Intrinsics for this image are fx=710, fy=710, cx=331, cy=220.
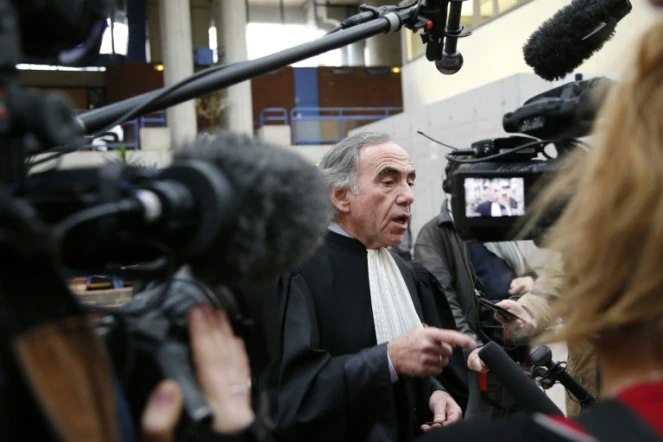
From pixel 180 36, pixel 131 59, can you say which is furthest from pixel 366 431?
pixel 131 59

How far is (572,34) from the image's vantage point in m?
1.34

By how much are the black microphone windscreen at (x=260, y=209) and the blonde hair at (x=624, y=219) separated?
28 cm

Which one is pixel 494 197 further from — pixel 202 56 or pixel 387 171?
pixel 202 56

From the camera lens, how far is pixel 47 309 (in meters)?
0.59

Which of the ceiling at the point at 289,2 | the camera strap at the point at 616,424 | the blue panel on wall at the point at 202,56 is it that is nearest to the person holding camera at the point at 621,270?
the camera strap at the point at 616,424

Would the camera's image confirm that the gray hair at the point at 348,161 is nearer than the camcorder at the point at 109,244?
No

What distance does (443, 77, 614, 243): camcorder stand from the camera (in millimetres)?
1045

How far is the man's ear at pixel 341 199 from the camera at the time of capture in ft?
7.10

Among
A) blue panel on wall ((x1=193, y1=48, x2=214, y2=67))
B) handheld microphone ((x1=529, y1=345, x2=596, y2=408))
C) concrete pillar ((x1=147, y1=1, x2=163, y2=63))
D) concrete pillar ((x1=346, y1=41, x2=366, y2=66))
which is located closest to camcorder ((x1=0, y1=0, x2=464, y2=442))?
handheld microphone ((x1=529, y1=345, x2=596, y2=408))

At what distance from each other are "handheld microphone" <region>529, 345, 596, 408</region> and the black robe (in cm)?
31

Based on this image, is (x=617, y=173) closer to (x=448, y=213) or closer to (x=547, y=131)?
(x=547, y=131)

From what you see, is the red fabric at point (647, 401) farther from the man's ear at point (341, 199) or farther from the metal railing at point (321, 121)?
the metal railing at point (321, 121)

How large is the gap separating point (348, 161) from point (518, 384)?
1.11m

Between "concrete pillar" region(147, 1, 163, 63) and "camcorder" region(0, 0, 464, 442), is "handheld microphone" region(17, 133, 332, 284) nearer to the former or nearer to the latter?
"camcorder" region(0, 0, 464, 442)
